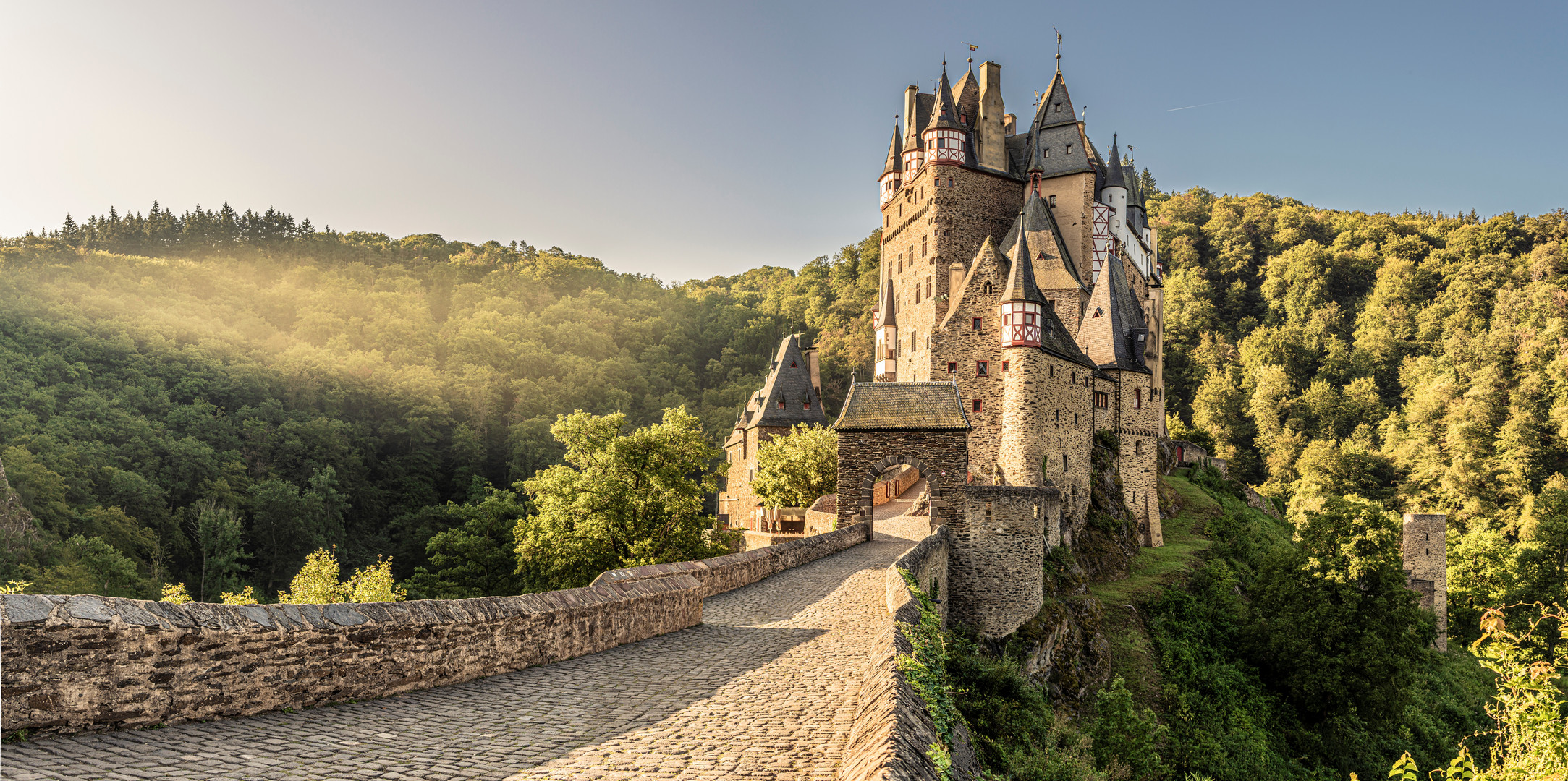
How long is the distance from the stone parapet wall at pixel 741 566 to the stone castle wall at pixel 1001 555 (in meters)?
3.03

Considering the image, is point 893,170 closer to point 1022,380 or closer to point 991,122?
point 991,122

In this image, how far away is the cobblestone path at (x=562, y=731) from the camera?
535 centimetres

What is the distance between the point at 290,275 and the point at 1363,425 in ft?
339

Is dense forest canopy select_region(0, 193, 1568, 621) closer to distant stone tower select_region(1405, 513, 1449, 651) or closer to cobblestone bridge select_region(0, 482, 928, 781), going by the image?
distant stone tower select_region(1405, 513, 1449, 651)

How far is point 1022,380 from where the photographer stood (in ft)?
100.0

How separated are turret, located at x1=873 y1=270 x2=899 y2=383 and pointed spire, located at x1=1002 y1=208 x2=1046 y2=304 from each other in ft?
41.5

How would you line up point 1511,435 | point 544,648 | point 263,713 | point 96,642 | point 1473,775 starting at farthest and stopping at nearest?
point 1511,435 → point 544,648 → point 1473,775 → point 263,713 → point 96,642

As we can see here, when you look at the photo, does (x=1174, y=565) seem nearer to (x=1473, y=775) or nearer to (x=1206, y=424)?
(x=1473, y=775)

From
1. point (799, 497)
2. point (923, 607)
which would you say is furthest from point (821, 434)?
point (923, 607)

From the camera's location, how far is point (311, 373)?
233 ft

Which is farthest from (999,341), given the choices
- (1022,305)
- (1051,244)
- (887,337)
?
(887,337)

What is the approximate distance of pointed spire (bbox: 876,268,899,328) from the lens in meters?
46.0

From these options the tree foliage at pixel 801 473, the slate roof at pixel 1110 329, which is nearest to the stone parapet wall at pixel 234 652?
the tree foliage at pixel 801 473

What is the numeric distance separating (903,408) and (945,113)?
76.6ft
